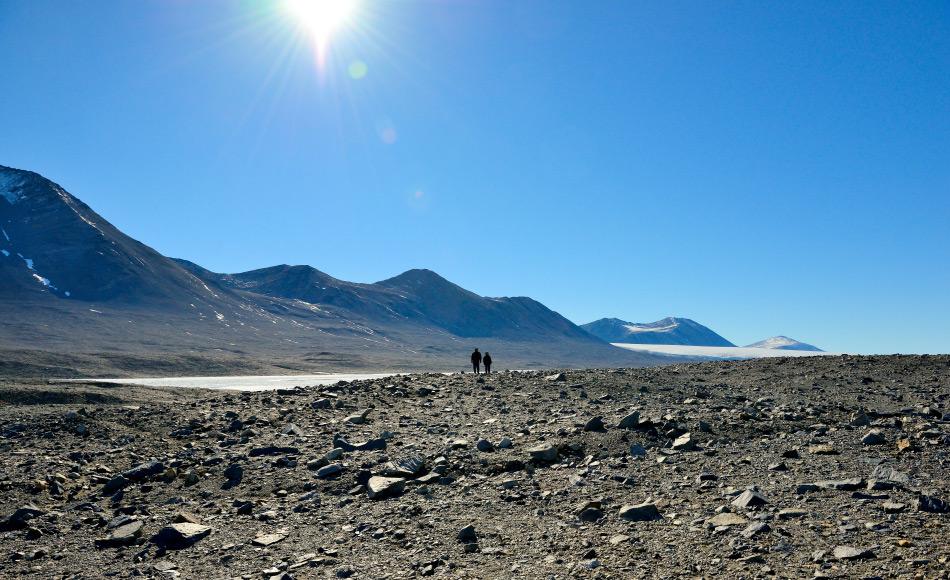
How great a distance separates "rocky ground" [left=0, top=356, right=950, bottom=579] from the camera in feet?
24.7

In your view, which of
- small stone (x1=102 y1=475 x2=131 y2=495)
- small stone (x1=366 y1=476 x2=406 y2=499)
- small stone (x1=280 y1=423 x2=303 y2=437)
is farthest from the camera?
small stone (x1=280 y1=423 x2=303 y2=437)

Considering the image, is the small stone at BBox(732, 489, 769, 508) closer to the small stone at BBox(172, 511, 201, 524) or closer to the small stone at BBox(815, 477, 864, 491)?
the small stone at BBox(815, 477, 864, 491)

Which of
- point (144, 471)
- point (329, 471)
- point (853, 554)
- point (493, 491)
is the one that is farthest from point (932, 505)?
point (144, 471)

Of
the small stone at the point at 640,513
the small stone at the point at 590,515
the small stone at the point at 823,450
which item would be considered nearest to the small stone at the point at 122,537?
the small stone at the point at 590,515

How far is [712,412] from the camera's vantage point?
16250 mm

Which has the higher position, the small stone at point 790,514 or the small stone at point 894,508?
the small stone at point 894,508

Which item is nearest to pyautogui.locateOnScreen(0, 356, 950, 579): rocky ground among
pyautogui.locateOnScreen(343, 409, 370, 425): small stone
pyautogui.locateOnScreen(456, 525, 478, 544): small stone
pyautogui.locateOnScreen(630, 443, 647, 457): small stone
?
pyautogui.locateOnScreen(456, 525, 478, 544): small stone

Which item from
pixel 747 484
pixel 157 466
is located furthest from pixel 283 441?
pixel 747 484

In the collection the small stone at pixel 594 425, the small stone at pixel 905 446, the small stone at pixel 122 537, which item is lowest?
the small stone at pixel 122 537

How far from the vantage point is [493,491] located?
1048 cm

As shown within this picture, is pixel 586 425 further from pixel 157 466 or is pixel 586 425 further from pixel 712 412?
pixel 157 466

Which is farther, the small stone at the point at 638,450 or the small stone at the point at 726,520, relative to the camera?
the small stone at the point at 638,450

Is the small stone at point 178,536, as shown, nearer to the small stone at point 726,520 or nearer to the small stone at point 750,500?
the small stone at point 726,520

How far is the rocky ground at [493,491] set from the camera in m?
7.54
